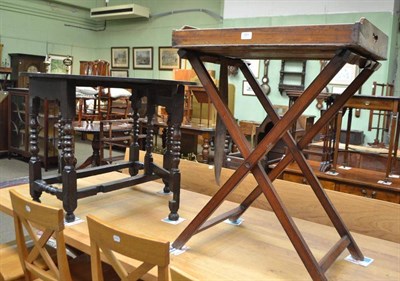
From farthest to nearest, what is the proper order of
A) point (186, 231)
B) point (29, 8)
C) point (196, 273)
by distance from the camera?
point (29, 8)
point (186, 231)
point (196, 273)

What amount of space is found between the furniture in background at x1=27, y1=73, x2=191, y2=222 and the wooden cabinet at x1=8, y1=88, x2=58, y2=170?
12.7ft

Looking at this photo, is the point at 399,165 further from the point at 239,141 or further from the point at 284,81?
the point at 284,81

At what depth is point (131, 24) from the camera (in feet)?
32.7

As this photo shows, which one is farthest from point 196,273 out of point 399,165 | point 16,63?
point 16,63

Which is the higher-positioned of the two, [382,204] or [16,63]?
[16,63]

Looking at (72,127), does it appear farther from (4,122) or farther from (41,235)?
(4,122)

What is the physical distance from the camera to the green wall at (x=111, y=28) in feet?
24.5

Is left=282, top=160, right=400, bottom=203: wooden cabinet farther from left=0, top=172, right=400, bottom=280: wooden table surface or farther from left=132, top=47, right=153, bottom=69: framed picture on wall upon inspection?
left=132, top=47, right=153, bottom=69: framed picture on wall

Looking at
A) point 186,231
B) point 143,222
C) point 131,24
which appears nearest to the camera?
point 186,231

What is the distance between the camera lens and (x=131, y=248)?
1.17m

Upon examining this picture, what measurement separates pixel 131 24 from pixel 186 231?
9194 millimetres

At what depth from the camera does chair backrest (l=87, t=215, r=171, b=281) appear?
44.0 inches

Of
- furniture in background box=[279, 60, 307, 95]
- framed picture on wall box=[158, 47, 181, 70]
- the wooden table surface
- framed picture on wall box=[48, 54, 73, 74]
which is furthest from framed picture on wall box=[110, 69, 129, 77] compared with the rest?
the wooden table surface

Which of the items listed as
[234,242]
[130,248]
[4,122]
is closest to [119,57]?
[4,122]
